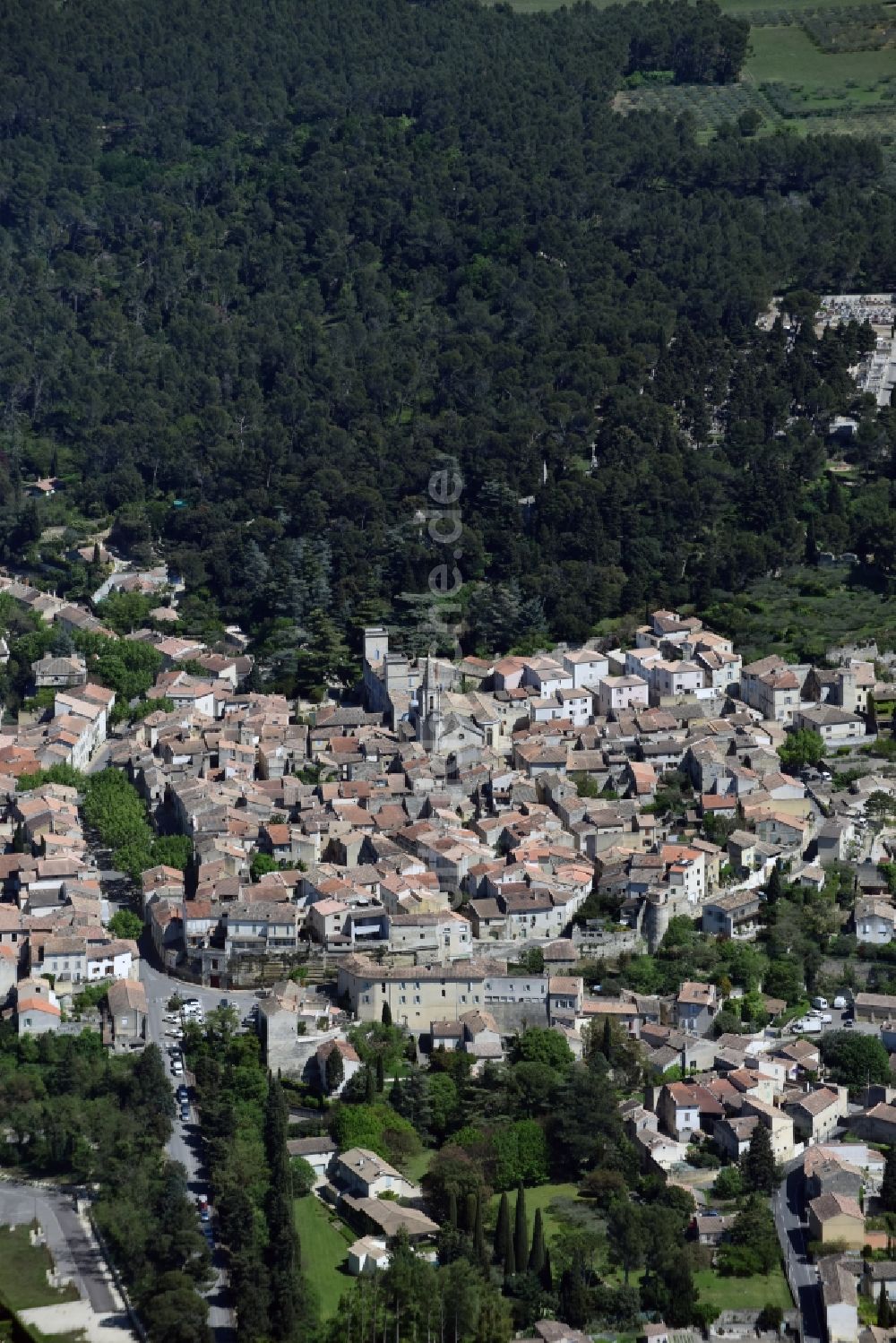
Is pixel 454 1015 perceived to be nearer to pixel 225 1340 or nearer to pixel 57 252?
pixel 225 1340

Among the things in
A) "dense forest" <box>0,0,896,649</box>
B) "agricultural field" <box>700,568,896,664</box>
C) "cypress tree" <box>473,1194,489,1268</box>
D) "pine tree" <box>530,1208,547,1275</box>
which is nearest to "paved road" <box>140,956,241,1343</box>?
"cypress tree" <box>473,1194,489,1268</box>

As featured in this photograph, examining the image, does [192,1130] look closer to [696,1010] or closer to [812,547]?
[696,1010]

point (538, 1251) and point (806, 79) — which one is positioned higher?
point (538, 1251)

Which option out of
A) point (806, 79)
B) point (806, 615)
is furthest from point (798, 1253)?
point (806, 79)

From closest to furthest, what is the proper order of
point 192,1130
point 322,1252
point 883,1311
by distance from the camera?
1. point 883,1311
2. point 322,1252
3. point 192,1130

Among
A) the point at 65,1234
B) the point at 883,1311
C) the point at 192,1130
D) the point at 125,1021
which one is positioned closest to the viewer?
the point at 883,1311

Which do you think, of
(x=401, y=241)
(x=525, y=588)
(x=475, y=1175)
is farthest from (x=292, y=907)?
(x=401, y=241)

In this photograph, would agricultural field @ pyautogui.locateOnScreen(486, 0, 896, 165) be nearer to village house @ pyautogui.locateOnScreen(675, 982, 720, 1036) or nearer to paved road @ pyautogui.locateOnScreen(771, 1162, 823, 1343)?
village house @ pyautogui.locateOnScreen(675, 982, 720, 1036)
